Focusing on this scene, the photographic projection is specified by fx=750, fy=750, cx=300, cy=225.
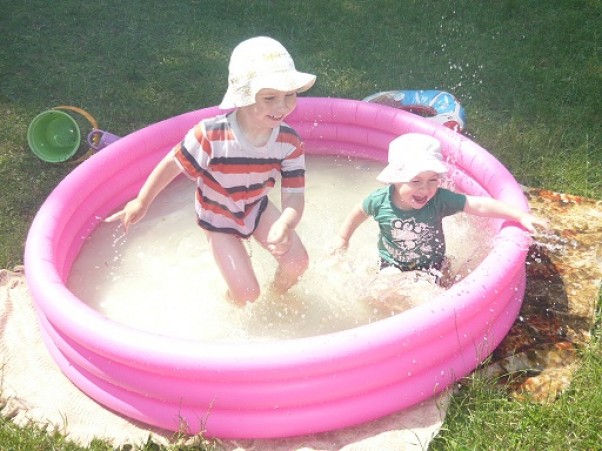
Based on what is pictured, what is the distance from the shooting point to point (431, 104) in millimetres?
4562

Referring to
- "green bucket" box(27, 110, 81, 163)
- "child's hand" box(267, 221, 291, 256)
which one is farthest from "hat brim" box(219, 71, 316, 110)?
"green bucket" box(27, 110, 81, 163)

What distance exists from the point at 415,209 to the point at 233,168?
785mm

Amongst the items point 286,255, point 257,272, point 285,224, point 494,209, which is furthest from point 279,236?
point 494,209

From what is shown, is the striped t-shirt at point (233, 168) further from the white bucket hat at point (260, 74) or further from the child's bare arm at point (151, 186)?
the white bucket hat at point (260, 74)

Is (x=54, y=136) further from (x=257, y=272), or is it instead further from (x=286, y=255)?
(x=286, y=255)

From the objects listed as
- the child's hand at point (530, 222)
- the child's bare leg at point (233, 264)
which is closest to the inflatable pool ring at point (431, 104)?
the child's hand at point (530, 222)

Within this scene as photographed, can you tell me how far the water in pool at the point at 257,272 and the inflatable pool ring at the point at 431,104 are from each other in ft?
1.56

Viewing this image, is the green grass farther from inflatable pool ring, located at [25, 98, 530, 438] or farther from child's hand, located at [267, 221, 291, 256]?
child's hand, located at [267, 221, 291, 256]

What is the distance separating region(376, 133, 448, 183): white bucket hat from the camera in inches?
116

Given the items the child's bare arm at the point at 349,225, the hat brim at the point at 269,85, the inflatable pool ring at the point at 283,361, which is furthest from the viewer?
the child's bare arm at the point at 349,225

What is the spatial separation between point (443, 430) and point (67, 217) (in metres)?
2.00

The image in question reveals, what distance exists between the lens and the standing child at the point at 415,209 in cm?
301

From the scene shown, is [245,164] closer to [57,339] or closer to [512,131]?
[57,339]

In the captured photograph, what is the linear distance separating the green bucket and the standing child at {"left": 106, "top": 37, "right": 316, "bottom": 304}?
144cm
